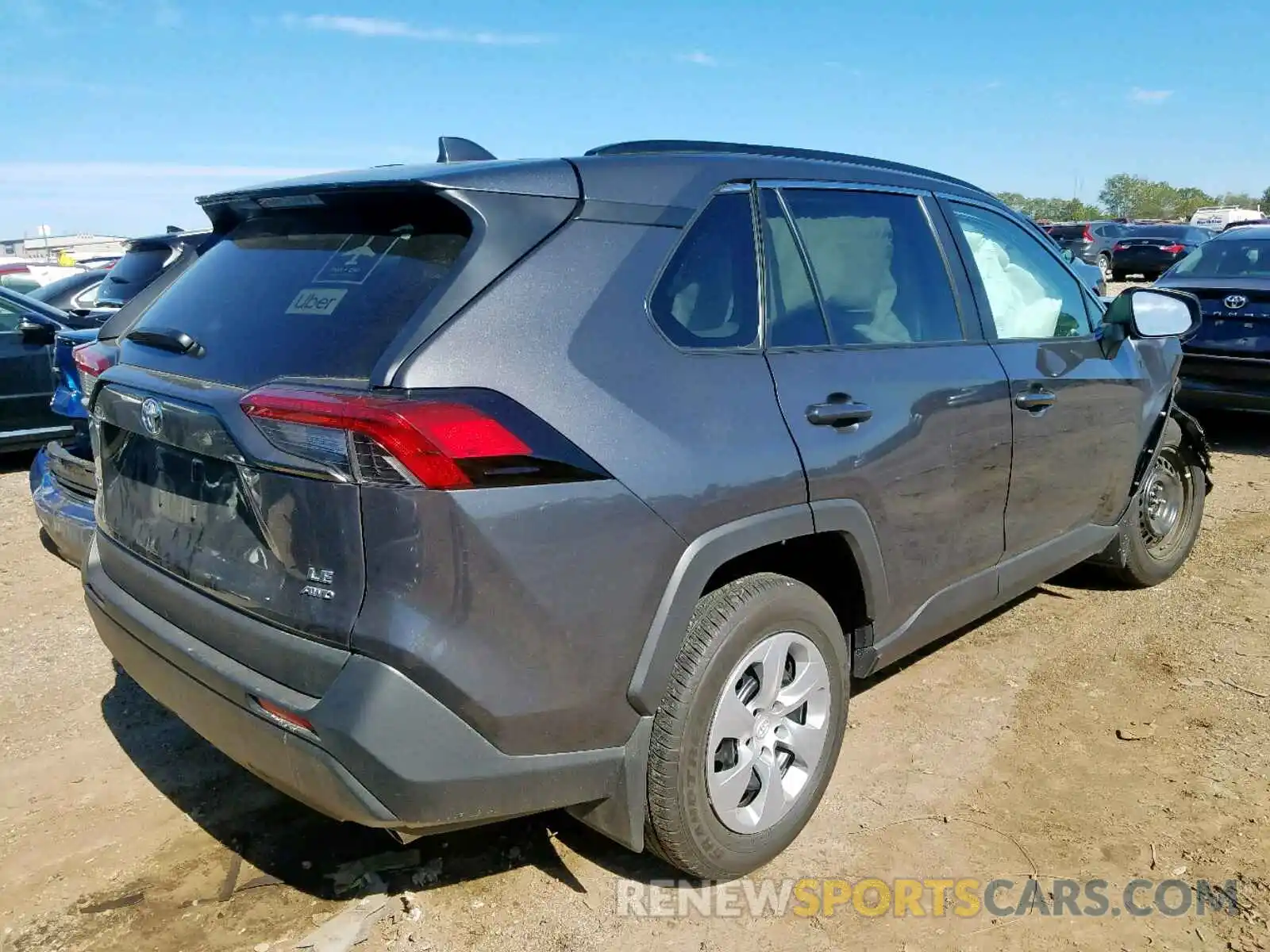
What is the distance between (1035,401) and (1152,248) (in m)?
25.5

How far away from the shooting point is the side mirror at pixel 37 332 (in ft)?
22.2

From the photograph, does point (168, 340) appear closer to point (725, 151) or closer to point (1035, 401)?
point (725, 151)

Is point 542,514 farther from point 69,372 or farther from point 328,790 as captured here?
point 69,372

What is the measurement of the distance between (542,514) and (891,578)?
53.4 inches

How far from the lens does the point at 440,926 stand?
8.13ft

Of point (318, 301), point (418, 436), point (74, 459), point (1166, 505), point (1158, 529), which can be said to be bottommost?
point (1158, 529)

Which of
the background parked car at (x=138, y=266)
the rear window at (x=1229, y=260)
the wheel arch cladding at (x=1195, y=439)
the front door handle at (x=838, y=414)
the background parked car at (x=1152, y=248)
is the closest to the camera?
the front door handle at (x=838, y=414)

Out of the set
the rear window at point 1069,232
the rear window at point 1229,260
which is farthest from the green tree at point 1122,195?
the rear window at point 1229,260

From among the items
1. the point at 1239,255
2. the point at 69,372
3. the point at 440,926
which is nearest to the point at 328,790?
the point at 440,926

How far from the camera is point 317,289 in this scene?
228 centimetres

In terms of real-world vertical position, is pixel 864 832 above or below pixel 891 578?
below

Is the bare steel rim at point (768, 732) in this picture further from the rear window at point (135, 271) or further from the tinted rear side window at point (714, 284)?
the rear window at point (135, 271)

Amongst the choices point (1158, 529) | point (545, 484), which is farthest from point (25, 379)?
point (1158, 529)

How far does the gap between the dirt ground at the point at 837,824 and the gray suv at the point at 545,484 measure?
1.15ft
